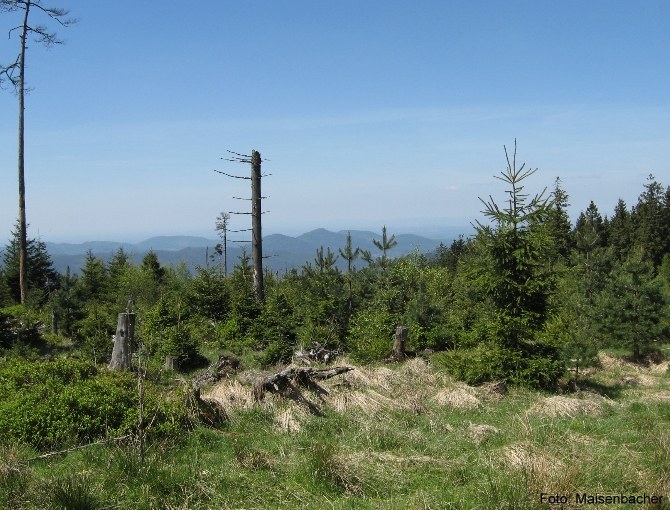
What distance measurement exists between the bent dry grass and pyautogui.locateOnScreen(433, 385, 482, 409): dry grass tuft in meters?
0.85

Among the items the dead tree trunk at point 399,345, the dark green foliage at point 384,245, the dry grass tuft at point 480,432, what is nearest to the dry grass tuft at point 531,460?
the dry grass tuft at point 480,432

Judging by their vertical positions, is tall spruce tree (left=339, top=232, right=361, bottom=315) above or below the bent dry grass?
above

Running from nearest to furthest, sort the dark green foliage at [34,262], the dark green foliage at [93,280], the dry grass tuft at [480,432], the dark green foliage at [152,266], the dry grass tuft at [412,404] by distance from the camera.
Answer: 1. the dry grass tuft at [480,432]
2. the dry grass tuft at [412,404]
3. the dark green foliage at [93,280]
4. the dark green foliage at [152,266]
5. the dark green foliage at [34,262]

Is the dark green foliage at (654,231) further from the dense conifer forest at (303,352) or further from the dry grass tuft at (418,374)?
the dry grass tuft at (418,374)

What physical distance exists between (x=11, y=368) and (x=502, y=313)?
9.77 metres

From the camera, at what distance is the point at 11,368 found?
879cm

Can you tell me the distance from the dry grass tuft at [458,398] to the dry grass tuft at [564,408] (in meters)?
1.30

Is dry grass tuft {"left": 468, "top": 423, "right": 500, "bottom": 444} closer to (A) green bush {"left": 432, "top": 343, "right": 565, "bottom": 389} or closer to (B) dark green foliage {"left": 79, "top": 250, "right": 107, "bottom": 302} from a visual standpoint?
(A) green bush {"left": 432, "top": 343, "right": 565, "bottom": 389}

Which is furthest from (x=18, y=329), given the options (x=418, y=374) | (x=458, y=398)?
(x=458, y=398)

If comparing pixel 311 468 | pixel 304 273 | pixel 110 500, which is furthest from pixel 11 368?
pixel 304 273

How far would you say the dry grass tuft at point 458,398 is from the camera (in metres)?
10.3

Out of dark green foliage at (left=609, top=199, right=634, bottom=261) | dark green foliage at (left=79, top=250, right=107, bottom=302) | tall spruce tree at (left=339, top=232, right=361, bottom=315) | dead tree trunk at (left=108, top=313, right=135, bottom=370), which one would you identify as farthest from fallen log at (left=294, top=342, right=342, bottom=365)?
dark green foliage at (left=609, top=199, right=634, bottom=261)

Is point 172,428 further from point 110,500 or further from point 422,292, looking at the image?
point 422,292

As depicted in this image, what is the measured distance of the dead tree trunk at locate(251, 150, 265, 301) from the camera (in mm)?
20250
